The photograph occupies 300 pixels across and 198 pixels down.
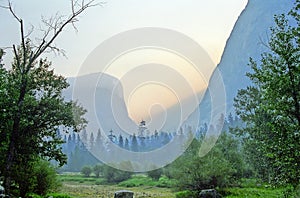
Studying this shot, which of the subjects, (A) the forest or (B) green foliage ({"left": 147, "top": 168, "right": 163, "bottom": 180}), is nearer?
(A) the forest

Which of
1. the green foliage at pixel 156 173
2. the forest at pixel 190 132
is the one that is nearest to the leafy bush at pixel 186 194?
the forest at pixel 190 132

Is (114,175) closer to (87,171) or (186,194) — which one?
(87,171)

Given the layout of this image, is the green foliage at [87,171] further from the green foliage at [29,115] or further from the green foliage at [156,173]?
the green foliage at [29,115]

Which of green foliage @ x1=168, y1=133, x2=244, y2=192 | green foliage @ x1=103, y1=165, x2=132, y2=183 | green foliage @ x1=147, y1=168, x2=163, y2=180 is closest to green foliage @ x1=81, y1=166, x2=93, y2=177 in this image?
green foliage @ x1=103, y1=165, x2=132, y2=183

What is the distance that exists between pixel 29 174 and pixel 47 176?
4014 millimetres

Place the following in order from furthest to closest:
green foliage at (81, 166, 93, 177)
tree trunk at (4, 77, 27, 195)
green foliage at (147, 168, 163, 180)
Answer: green foliage at (81, 166, 93, 177), green foliage at (147, 168, 163, 180), tree trunk at (4, 77, 27, 195)

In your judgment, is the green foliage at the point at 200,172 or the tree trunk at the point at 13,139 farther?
the green foliage at the point at 200,172

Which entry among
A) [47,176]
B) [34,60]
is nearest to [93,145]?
[47,176]

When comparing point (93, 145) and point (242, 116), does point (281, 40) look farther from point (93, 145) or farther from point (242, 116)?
point (93, 145)

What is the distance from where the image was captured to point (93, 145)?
5655 inches

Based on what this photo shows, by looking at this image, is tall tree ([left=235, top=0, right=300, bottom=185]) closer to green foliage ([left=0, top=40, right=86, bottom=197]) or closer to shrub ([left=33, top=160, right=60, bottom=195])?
green foliage ([left=0, top=40, right=86, bottom=197])

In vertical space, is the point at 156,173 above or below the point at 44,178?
above

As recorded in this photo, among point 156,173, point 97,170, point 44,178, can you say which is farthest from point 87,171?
point 44,178

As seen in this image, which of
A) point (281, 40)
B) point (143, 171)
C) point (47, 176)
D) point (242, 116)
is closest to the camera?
point (281, 40)
